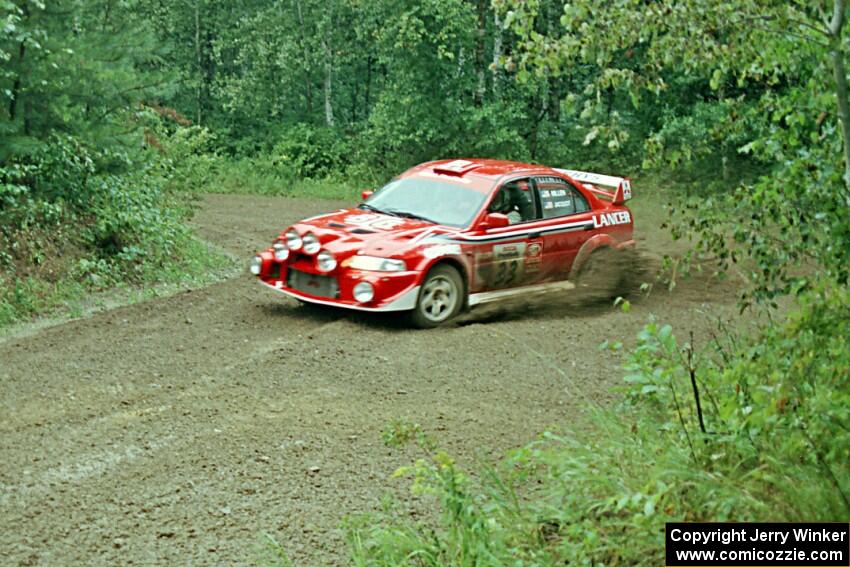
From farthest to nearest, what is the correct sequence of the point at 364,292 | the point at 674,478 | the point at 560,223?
the point at 560,223, the point at 364,292, the point at 674,478

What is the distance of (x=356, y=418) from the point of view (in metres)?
8.41

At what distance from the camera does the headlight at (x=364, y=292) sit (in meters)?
11.1

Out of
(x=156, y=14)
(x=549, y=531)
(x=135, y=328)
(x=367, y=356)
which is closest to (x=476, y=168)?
(x=367, y=356)

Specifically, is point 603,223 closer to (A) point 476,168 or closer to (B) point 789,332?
(A) point 476,168

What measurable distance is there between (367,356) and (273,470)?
10.5 ft

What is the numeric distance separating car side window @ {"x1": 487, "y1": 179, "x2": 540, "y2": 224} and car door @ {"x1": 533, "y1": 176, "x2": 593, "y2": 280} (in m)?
0.13

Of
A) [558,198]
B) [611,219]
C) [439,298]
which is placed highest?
[558,198]

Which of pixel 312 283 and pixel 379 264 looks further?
pixel 312 283

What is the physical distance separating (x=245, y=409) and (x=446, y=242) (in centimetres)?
374

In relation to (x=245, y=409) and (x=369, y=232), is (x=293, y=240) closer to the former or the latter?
(x=369, y=232)

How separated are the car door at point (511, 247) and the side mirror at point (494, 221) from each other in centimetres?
7

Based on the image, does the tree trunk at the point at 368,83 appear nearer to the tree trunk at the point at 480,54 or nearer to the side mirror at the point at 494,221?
the tree trunk at the point at 480,54

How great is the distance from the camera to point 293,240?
11.7 metres

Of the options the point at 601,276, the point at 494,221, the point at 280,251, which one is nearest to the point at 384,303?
the point at 280,251
